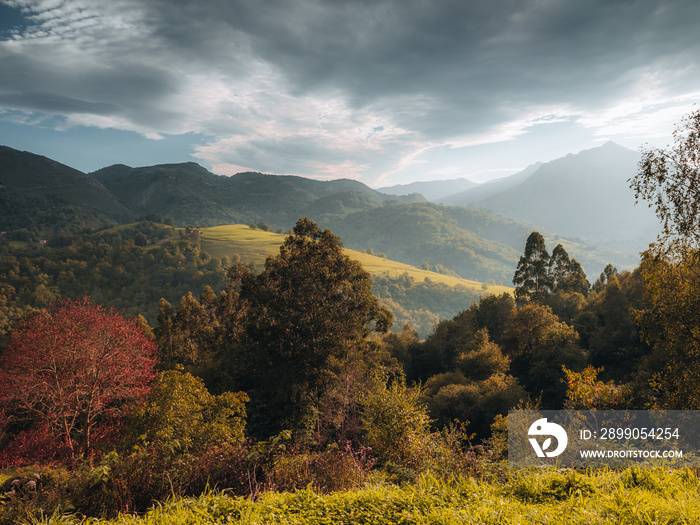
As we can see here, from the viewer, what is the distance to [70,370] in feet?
45.3

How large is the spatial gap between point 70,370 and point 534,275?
155 ft

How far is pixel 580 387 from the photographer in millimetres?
13789

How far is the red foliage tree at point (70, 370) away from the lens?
43.4 ft

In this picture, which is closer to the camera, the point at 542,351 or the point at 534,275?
the point at 542,351

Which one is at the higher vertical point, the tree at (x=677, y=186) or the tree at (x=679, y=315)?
the tree at (x=677, y=186)

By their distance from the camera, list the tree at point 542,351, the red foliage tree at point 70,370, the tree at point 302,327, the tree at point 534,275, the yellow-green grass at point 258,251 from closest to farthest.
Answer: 1. the red foliage tree at point 70,370
2. the tree at point 302,327
3. the tree at point 542,351
4. the tree at point 534,275
5. the yellow-green grass at point 258,251

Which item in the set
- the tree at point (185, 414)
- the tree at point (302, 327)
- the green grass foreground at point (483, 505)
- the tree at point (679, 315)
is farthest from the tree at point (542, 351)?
the tree at point (185, 414)

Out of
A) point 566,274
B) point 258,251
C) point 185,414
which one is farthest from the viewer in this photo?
point 258,251

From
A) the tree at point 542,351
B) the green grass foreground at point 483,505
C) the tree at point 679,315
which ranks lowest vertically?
the tree at point 542,351

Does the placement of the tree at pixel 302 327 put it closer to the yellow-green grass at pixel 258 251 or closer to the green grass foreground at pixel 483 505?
the green grass foreground at pixel 483 505

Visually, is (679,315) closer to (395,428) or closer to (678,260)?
(678,260)

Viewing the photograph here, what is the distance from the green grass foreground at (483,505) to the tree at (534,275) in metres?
42.1

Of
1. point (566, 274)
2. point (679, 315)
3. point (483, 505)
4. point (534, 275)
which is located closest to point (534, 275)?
point (534, 275)

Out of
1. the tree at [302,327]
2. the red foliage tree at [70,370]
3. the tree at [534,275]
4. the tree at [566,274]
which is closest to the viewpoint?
the red foliage tree at [70,370]
